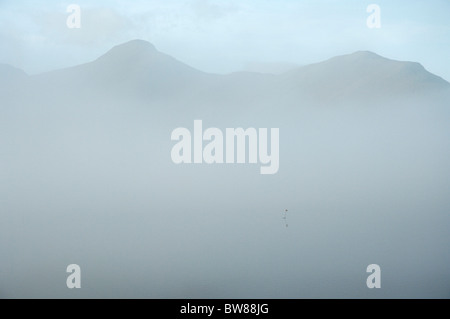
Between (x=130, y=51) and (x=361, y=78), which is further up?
(x=130, y=51)

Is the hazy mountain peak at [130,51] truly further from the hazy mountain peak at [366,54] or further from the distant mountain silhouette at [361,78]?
the hazy mountain peak at [366,54]

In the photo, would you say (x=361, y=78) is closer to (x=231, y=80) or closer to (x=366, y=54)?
(x=366, y=54)

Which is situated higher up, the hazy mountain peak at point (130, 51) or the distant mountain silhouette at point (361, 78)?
the hazy mountain peak at point (130, 51)

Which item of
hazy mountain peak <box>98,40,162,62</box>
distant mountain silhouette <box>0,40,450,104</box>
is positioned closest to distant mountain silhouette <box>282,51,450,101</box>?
distant mountain silhouette <box>0,40,450,104</box>

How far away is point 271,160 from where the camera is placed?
3.83 metres

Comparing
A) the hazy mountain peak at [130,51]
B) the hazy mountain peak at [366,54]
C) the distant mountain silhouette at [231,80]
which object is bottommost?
the distant mountain silhouette at [231,80]

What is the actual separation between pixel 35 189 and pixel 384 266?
262 cm

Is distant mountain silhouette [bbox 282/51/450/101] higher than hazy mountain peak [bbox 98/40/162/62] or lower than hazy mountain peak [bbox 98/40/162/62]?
lower

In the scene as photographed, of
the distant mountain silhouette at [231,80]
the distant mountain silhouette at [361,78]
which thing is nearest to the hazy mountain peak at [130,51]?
the distant mountain silhouette at [231,80]

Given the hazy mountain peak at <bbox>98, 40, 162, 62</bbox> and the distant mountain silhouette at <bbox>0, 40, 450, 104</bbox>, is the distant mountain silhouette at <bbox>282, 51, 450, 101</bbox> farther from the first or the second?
the hazy mountain peak at <bbox>98, 40, 162, 62</bbox>

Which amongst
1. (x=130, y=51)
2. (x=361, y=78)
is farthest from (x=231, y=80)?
(x=361, y=78)

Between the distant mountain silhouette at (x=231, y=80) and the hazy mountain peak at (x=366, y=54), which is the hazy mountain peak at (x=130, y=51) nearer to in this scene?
the distant mountain silhouette at (x=231, y=80)
